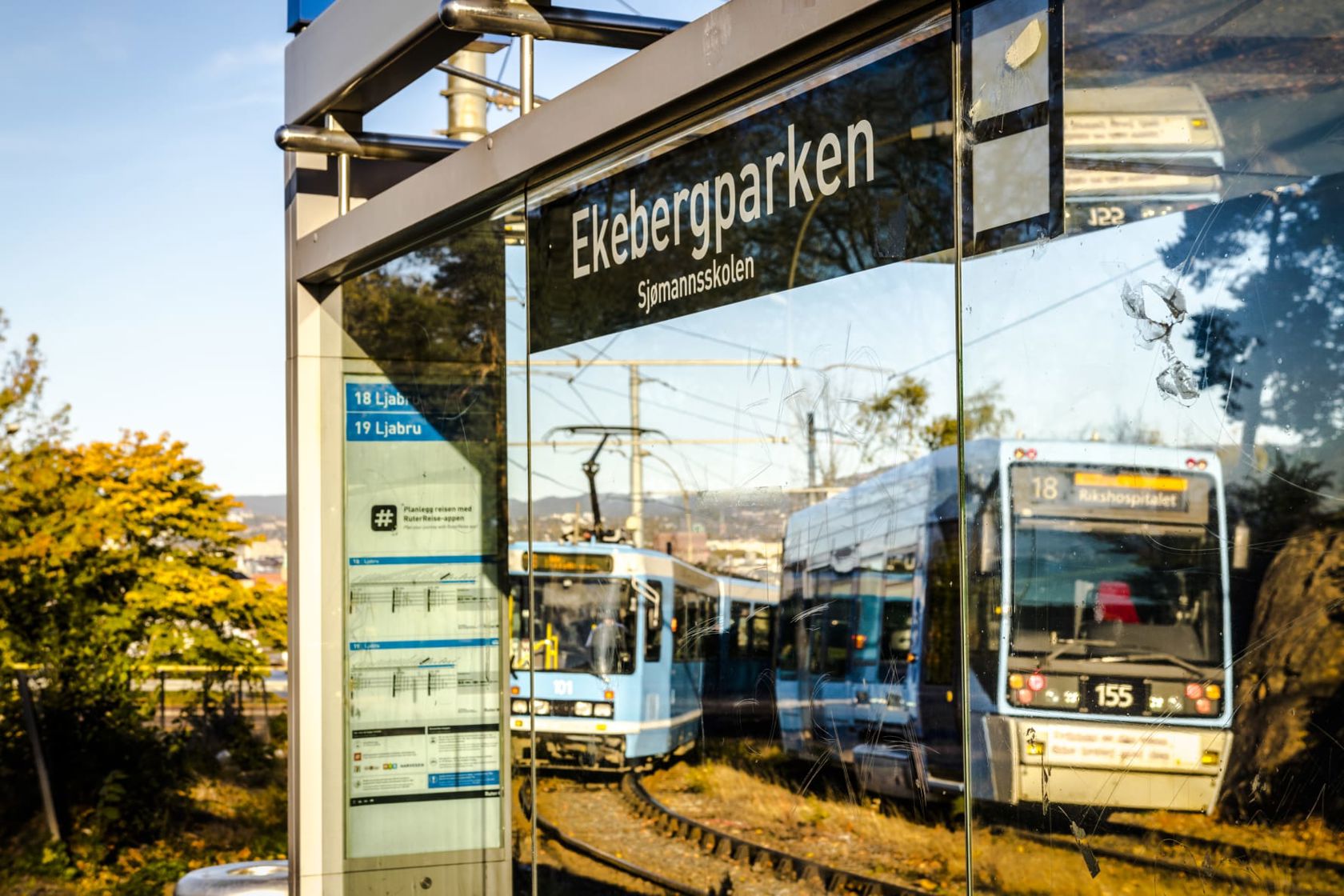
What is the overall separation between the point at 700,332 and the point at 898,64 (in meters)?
1.01

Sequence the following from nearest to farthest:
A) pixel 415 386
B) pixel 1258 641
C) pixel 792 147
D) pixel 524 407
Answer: pixel 1258 641
pixel 792 147
pixel 524 407
pixel 415 386

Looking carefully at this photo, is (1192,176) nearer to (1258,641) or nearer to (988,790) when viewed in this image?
(1258,641)

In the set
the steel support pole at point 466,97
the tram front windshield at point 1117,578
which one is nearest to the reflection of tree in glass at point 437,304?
the steel support pole at point 466,97

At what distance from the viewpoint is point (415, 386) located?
599 cm

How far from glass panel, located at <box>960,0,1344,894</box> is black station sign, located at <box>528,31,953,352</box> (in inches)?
11.3

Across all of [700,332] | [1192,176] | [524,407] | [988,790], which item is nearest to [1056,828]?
[988,790]

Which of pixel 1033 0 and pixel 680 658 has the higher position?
pixel 1033 0

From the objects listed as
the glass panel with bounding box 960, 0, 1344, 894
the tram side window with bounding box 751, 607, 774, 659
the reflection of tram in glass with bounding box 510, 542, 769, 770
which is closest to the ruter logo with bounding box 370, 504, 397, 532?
the reflection of tram in glass with bounding box 510, 542, 769, 770

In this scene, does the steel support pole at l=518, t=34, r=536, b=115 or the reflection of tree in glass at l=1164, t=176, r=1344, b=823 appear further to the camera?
the steel support pole at l=518, t=34, r=536, b=115

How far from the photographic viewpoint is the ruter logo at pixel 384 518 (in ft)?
19.8

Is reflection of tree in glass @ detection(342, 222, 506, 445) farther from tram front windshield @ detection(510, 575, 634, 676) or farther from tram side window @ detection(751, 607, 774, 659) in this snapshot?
tram side window @ detection(751, 607, 774, 659)

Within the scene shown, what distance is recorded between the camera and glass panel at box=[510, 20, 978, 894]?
3.10 m

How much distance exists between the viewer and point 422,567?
593 cm

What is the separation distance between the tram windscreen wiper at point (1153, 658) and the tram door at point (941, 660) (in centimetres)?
32
